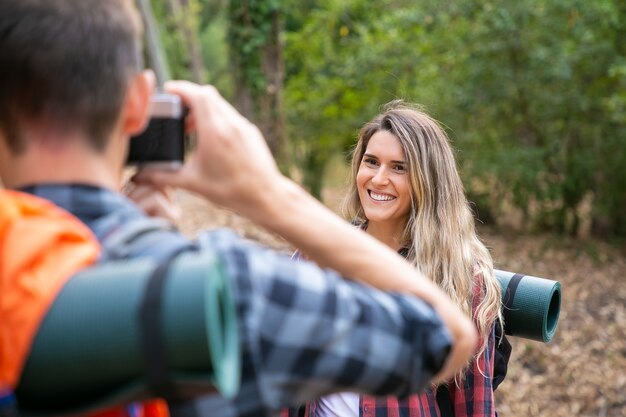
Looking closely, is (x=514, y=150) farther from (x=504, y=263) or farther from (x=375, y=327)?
(x=375, y=327)

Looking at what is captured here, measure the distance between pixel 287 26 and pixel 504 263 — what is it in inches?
373

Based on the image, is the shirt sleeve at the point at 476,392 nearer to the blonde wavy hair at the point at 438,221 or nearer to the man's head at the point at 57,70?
the blonde wavy hair at the point at 438,221

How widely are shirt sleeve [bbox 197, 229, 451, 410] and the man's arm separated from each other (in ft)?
0.17

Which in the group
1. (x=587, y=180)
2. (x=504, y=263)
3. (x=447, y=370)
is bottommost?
(x=504, y=263)

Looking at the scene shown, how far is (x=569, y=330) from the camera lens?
269 inches

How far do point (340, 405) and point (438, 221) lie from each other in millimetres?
801

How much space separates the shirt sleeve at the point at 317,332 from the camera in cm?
92

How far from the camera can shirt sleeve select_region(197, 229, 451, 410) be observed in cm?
92

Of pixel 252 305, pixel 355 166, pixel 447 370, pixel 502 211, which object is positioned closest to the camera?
pixel 252 305

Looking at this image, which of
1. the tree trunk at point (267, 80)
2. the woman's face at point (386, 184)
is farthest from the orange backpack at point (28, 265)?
the tree trunk at point (267, 80)

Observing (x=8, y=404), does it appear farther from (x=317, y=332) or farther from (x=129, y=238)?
(x=317, y=332)

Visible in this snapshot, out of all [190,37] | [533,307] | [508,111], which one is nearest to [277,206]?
Answer: [533,307]

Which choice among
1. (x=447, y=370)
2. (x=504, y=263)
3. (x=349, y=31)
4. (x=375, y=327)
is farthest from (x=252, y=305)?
(x=349, y=31)

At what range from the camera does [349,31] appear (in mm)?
12328
